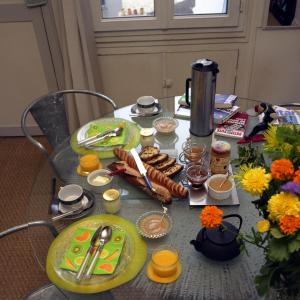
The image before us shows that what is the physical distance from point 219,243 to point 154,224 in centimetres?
22

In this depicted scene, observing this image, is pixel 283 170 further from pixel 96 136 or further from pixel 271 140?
pixel 96 136

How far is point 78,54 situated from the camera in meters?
2.26

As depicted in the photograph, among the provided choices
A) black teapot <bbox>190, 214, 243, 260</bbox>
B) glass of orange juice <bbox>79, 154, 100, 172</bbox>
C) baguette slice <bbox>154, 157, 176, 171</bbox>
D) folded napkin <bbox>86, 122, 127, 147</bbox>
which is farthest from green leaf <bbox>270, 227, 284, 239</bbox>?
folded napkin <bbox>86, 122, 127, 147</bbox>

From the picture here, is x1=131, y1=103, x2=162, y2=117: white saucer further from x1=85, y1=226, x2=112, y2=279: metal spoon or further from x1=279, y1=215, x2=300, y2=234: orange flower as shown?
x1=279, y1=215, x2=300, y2=234: orange flower

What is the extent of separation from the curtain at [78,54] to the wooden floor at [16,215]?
1.60ft

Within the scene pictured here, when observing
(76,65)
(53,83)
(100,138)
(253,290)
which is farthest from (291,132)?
(53,83)

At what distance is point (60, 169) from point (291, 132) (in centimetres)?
93

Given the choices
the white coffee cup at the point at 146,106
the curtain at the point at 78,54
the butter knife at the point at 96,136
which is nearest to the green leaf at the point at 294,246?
the butter knife at the point at 96,136

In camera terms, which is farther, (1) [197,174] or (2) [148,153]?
(2) [148,153]

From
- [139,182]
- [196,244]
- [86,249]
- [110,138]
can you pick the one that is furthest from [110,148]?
[196,244]

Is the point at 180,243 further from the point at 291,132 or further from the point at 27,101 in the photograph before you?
the point at 27,101

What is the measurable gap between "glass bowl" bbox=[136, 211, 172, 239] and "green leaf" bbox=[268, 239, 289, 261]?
41cm

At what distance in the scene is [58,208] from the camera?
1.14m

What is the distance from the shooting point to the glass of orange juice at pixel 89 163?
1.27 metres
